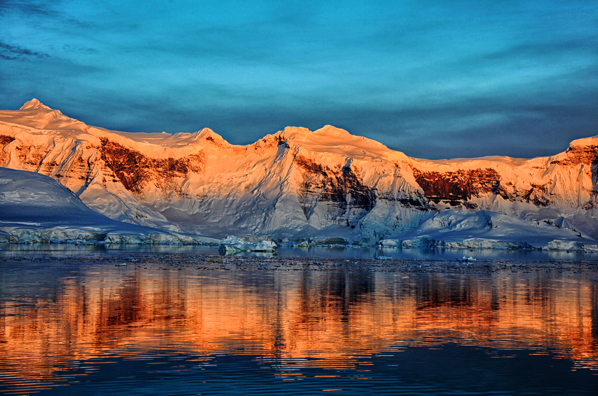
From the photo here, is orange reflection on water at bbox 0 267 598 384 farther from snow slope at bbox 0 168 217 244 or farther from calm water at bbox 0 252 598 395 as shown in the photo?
snow slope at bbox 0 168 217 244

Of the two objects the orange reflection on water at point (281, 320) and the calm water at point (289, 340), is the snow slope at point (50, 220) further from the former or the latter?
the calm water at point (289, 340)

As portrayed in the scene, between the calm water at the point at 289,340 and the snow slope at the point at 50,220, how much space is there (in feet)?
244

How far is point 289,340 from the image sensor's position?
58.2 feet

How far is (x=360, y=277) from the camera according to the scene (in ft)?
140

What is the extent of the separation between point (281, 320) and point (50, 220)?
101 metres

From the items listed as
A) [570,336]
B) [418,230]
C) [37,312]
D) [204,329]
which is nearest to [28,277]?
[37,312]

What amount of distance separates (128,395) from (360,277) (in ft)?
105

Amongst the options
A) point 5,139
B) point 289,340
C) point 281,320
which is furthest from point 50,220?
point 289,340

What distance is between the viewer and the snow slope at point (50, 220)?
10275 cm

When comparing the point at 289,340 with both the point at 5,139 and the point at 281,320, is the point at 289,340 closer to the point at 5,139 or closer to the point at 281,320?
the point at 281,320

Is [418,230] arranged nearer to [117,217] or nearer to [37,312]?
[117,217]

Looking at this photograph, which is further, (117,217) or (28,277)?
(117,217)

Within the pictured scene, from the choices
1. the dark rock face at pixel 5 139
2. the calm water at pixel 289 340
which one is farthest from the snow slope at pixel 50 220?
the calm water at pixel 289 340

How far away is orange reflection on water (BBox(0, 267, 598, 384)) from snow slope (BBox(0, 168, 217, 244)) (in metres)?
72.7
